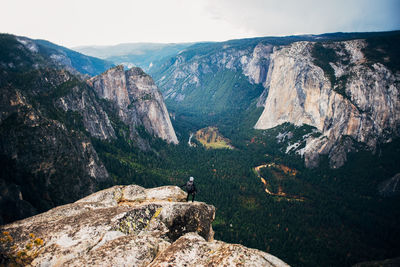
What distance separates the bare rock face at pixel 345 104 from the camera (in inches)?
4705

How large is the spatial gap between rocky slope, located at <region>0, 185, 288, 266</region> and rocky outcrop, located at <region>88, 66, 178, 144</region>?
117629 mm

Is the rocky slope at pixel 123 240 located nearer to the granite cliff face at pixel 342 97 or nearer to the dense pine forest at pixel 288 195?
the dense pine forest at pixel 288 195

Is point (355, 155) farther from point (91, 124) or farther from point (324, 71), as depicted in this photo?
point (91, 124)

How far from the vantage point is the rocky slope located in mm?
12594

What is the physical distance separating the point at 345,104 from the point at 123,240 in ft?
480

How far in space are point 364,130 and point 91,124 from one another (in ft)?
488

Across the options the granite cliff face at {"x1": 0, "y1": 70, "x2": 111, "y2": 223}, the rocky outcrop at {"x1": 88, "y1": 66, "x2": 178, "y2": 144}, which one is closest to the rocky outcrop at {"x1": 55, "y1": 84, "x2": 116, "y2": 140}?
the rocky outcrop at {"x1": 88, "y1": 66, "x2": 178, "y2": 144}

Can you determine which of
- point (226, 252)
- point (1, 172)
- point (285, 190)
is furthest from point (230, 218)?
point (226, 252)

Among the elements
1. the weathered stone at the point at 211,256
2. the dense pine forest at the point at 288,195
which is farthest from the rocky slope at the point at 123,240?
the dense pine forest at the point at 288,195

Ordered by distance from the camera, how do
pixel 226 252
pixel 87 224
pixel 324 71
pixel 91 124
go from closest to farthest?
pixel 226 252, pixel 87 224, pixel 91 124, pixel 324 71

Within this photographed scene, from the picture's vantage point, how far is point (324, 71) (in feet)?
474

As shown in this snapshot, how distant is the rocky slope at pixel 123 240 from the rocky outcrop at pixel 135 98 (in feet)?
386

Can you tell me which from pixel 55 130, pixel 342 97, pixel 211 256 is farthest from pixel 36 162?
pixel 342 97

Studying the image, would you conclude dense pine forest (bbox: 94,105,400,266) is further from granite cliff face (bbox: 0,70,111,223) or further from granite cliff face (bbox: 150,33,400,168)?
granite cliff face (bbox: 0,70,111,223)
